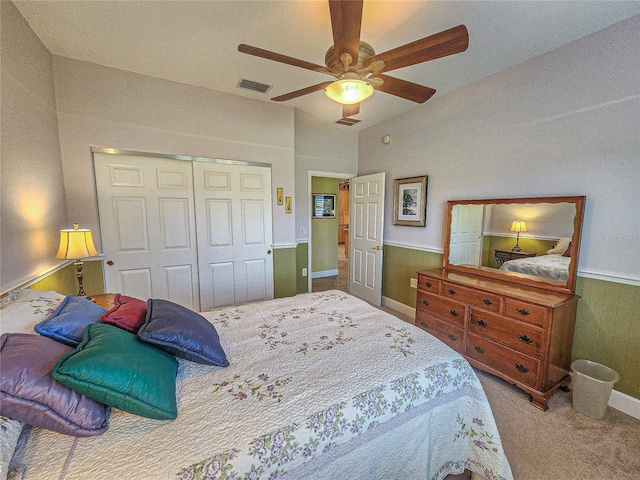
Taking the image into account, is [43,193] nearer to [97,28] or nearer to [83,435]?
[97,28]

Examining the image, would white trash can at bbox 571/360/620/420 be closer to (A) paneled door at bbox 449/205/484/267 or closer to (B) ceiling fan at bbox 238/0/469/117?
(A) paneled door at bbox 449/205/484/267

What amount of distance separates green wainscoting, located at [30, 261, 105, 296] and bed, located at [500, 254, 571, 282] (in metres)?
3.81

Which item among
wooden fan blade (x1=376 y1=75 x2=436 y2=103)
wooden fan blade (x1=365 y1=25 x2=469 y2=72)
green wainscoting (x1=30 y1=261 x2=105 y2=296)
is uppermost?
wooden fan blade (x1=365 y1=25 x2=469 y2=72)

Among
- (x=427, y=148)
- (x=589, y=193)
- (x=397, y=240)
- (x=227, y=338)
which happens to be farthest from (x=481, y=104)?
(x=227, y=338)

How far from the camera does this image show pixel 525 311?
6.41 feet

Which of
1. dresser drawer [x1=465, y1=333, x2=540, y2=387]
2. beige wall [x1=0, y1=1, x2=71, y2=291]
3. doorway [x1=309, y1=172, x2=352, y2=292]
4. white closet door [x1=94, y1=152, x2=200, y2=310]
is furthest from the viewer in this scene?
doorway [x1=309, y1=172, x2=352, y2=292]

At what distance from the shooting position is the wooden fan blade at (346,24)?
3.73 feet

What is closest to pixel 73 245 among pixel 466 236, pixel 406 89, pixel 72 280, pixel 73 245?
pixel 73 245

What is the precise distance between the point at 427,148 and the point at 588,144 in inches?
57.9

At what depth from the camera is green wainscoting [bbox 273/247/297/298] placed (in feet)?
11.8

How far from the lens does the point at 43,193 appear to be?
1.97 metres

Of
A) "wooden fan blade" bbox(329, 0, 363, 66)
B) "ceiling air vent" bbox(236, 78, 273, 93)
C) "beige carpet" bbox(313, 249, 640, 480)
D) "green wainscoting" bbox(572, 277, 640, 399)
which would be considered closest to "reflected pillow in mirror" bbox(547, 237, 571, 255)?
"green wainscoting" bbox(572, 277, 640, 399)

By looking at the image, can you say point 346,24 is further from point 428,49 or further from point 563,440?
point 563,440

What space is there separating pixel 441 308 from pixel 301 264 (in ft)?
6.96
